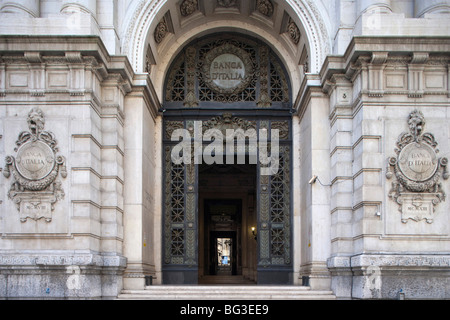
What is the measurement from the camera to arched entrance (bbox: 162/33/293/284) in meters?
19.7

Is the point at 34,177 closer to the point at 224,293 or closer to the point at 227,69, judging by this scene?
the point at 224,293

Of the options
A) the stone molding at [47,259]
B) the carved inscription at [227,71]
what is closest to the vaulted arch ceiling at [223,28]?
the carved inscription at [227,71]

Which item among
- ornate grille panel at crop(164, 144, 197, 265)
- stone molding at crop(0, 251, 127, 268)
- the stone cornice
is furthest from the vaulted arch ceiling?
stone molding at crop(0, 251, 127, 268)

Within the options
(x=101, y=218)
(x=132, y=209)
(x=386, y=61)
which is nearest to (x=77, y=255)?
(x=101, y=218)

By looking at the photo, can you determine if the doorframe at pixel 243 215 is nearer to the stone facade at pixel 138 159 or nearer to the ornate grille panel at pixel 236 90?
the ornate grille panel at pixel 236 90

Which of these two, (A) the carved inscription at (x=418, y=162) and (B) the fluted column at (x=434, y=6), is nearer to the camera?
(A) the carved inscription at (x=418, y=162)

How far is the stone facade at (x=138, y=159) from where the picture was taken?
14.4m

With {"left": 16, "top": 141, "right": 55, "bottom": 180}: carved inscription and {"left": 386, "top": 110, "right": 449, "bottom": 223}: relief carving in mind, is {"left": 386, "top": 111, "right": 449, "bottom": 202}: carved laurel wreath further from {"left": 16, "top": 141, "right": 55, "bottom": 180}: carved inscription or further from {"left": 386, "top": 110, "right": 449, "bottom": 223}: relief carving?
{"left": 16, "top": 141, "right": 55, "bottom": 180}: carved inscription

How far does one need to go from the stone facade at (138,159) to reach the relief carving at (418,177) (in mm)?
27

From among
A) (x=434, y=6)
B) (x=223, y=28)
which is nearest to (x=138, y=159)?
(x=223, y=28)

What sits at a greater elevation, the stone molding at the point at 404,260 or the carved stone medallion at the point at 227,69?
the carved stone medallion at the point at 227,69

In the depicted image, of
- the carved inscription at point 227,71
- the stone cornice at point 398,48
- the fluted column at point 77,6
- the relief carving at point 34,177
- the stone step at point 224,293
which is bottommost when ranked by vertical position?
the stone step at point 224,293

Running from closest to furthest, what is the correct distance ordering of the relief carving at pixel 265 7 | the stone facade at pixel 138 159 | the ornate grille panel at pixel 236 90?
the stone facade at pixel 138 159 < the relief carving at pixel 265 7 < the ornate grille panel at pixel 236 90

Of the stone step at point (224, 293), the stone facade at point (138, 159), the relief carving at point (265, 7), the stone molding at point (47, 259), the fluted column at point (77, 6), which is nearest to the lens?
the stone molding at point (47, 259)
